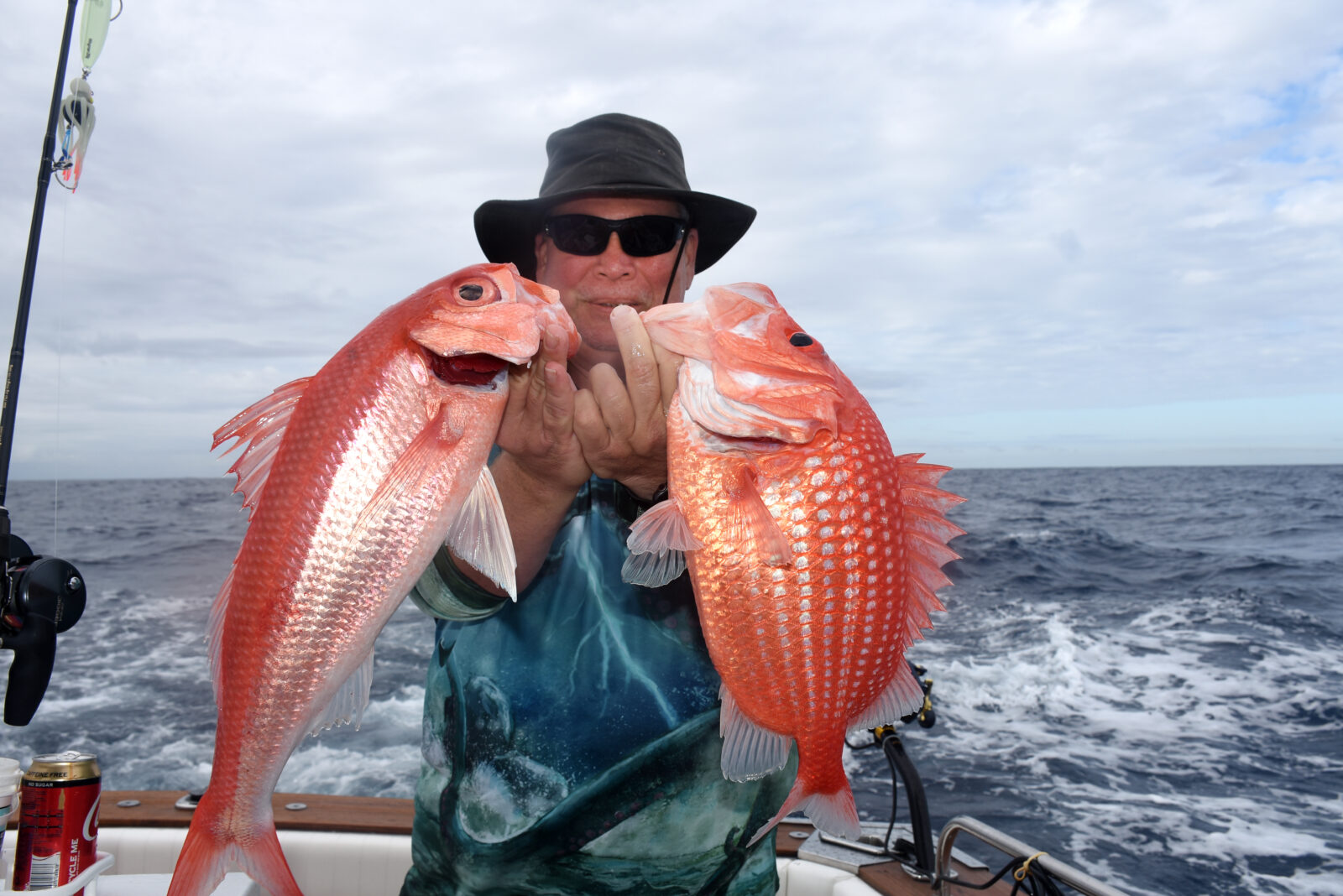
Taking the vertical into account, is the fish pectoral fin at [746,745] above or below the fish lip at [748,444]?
below

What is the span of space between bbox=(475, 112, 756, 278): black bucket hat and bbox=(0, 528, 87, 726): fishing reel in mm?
2003

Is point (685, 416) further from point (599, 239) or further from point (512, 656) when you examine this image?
point (599, 239)

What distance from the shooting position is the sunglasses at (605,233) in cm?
300

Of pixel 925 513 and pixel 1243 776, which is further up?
pixel 925 513

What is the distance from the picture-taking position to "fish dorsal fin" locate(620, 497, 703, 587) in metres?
1.85

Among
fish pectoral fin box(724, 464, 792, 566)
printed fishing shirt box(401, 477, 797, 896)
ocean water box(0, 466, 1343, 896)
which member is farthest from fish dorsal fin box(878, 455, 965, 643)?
ocean water box(0, 466, 1343, 896)

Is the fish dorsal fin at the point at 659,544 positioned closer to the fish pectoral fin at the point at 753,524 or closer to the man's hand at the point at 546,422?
the fish pectoral fin at the point at 753,524

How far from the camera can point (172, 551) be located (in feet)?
74.7

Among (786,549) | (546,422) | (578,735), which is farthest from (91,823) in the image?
(786,549)

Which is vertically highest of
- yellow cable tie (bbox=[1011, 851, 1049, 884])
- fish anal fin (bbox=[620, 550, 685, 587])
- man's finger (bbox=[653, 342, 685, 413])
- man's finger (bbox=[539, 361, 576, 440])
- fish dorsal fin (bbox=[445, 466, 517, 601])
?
man's finger (bbox=[653, 342, 685, 413])

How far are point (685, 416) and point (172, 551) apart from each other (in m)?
24.9

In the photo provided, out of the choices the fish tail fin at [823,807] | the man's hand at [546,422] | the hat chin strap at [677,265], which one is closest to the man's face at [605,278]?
the hat chin strap at [677,265]

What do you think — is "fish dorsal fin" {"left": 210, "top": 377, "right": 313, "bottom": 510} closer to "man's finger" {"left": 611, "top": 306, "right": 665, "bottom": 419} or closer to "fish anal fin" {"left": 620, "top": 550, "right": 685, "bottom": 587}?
"man's finger" {"left": 611, "top": 306, "right": 665, "bottom": 419}

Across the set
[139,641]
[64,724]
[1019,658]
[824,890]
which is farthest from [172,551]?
[824,890]
